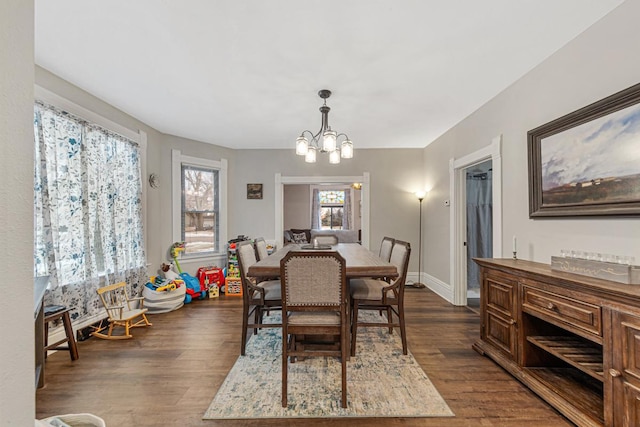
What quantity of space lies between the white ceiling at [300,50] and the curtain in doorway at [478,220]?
1.73 meters

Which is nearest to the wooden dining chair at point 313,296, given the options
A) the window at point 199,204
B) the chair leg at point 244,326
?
the chair leg at point 244,326

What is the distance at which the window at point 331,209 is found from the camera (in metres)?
9.98

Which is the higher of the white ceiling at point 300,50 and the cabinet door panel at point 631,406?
the white ceiling at point 300,50

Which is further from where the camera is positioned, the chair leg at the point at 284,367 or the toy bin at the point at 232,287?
the toy bin at the point at 232,287

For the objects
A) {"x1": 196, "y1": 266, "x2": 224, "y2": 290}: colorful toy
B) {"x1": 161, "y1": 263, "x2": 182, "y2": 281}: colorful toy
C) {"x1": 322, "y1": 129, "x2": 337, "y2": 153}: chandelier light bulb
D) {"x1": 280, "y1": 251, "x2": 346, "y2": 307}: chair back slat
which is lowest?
{"x1": 196, "y1": 266, "x2": 224, "y2": 290}: colorful toy

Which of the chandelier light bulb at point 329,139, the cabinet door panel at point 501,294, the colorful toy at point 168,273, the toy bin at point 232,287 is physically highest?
the chandelier light bulb at point 329,139

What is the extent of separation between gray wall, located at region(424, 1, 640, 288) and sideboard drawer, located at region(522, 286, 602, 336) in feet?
1.55

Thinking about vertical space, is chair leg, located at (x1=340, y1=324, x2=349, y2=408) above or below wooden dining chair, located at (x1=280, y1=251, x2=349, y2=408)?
below

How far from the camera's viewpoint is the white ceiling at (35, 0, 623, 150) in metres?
1.78

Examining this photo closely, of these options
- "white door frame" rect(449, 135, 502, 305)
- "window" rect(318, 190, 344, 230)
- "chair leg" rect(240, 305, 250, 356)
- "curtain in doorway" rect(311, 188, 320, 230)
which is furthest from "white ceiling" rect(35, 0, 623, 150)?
"window" rect(318, 190, 344, 230)

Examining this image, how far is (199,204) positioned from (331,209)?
18.6 ft

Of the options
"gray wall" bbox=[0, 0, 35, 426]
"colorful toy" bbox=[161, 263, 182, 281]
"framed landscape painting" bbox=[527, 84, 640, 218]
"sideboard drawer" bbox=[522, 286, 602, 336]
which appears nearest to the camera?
"gray wall" bbox=[0, 0, 35, 426]

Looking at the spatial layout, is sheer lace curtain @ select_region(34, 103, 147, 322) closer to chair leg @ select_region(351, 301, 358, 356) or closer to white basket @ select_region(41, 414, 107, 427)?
white basket @ select_region(41, 414, 107, 427)

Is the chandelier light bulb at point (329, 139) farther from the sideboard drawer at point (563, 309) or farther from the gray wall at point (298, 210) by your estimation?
the gray wall at point (298, 210)
